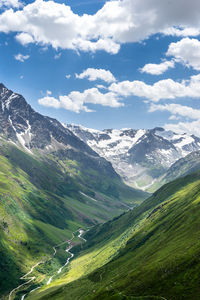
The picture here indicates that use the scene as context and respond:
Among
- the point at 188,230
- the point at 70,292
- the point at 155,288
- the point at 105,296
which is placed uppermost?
the point at 188,230

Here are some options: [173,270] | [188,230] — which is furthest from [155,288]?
[188,230]

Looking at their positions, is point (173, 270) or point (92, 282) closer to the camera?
point (173, 270)

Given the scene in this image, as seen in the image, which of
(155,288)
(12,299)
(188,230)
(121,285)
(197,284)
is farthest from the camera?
(12,299)

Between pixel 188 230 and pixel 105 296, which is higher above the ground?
pixel 188 230

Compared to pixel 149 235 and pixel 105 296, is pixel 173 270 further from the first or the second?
pixel 149 235

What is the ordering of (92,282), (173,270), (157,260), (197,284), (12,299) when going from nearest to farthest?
1. (197,284)
2. (173,270)
3. (157,260)
4. (92,282)
5. (12,299)

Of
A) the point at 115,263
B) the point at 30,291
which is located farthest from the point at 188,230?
the point at 30,291

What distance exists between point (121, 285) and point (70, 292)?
160 ft

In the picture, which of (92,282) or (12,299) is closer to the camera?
(92,282)

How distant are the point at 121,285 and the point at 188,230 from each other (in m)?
50.6

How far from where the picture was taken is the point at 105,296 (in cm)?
11181

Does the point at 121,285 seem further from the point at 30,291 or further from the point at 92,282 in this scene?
the point at 30,291

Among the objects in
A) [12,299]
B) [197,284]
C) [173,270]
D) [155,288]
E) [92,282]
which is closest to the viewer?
[197,284]

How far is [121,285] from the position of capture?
386 ft
